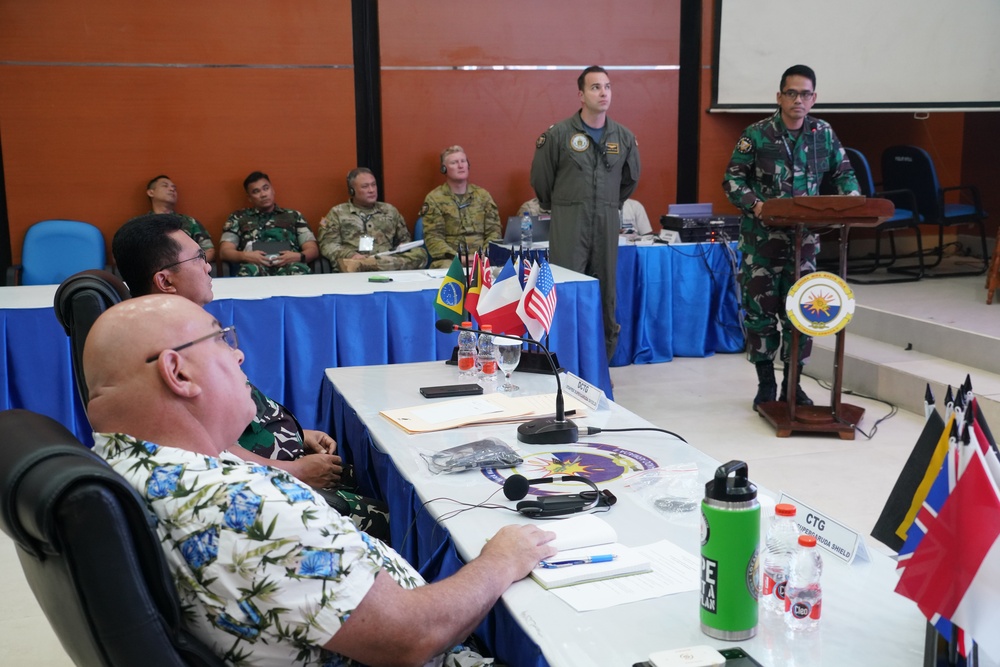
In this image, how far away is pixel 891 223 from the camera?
6512 millimetres

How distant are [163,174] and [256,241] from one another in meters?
0.84

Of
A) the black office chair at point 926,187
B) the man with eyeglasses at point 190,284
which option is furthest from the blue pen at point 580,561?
the black office chair at point 926,187

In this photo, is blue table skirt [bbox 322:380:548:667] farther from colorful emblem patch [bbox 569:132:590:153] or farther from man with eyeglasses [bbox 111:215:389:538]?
colorful emblem patch [bbox 569:132:590:153]

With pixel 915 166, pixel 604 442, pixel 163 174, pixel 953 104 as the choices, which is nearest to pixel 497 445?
pixel 604 442

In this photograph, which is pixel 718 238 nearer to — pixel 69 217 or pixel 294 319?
pixel 294 319

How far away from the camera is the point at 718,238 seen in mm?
5918

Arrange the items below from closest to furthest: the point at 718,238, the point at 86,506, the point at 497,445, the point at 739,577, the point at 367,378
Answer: the point at 86,506
the point at 739,577
the point at 497,445
the point at 367,378
the point at 718,238

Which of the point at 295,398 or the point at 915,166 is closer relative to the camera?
the point at 295,398

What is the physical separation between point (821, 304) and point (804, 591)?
2.91 m

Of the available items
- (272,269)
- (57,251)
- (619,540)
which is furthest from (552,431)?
(57,251)

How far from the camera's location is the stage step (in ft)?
15.0

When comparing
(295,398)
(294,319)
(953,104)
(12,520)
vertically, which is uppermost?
(953,104)

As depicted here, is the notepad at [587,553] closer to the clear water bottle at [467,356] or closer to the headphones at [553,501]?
the headphones at [553,501]

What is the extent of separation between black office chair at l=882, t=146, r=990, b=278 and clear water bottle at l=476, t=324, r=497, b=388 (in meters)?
4.85
